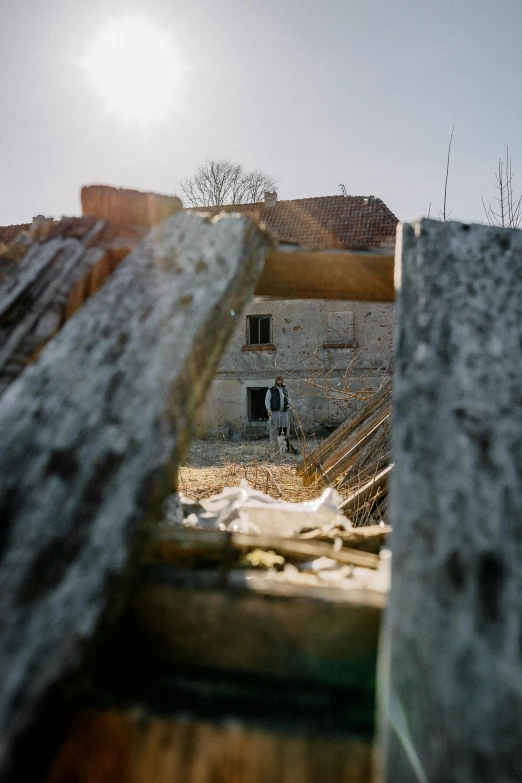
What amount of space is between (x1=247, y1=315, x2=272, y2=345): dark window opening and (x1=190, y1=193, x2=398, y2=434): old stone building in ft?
0.11

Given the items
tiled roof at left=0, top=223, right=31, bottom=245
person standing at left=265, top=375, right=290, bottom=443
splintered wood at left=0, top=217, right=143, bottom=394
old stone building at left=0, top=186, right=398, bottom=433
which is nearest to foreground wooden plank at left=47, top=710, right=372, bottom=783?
splintered wood at left=0, top=217, right=143, bottom=394

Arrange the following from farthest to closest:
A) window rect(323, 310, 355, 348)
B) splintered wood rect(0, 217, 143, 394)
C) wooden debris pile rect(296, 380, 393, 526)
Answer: window rect(323, 310, 355, 348) < wooden debris pile rect(296, 380, 393, 526) < splintered wood rect(0, 217, 143, 394)

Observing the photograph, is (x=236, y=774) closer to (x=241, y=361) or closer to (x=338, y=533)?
(x=338, y=533)

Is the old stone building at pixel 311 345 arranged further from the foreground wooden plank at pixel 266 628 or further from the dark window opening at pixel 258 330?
the foreground wooden plank at pixel 266 628

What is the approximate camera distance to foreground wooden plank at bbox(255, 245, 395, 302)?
1331 millimetres

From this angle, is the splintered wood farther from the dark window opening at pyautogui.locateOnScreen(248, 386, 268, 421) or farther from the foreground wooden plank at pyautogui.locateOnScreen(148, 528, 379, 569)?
the dark window opening at pyautogui.locateOnScreen(248, 386, 268, 421)

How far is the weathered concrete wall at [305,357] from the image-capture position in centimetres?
1464

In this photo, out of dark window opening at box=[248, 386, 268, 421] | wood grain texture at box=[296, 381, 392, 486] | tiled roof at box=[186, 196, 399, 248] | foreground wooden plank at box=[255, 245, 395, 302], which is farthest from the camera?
dark window opening at box=[248, 386, 268, 421]

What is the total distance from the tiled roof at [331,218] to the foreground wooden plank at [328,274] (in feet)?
46.4

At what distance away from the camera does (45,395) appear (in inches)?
35.6

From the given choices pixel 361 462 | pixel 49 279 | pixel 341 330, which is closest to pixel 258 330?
pixel 341 330

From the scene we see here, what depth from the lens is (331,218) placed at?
1656 cm

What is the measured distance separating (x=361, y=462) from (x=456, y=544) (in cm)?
581

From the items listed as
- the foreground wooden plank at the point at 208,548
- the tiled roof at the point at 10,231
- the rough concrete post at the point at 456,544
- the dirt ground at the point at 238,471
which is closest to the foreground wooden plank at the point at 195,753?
the rough concrete post at the point at 456,544
